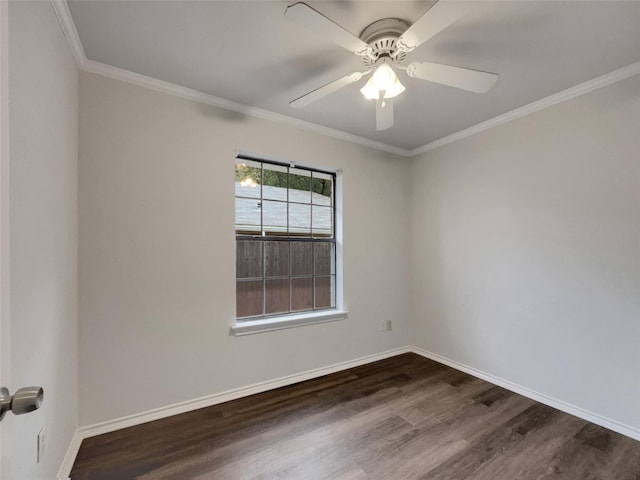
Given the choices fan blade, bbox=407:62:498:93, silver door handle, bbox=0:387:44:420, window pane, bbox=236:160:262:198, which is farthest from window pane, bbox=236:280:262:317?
fan blade, bbox=407:62:498:93

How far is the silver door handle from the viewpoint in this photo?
0.55 metres

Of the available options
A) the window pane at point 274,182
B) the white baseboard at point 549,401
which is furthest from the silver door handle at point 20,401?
the white baseboard at point 549,401

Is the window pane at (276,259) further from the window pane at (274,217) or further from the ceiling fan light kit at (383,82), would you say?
the ceiling fan light kit at (383,82)

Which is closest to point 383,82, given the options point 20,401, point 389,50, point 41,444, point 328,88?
point 389,50

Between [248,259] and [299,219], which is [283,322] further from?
[299,219]

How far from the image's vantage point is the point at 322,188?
10.2ft

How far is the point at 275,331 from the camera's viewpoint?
2578mm

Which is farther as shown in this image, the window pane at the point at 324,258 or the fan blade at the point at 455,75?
the window pane at the point at 324,258

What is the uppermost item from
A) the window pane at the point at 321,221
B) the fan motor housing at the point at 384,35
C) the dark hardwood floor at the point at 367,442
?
the fan motor housing at the point at 384,35

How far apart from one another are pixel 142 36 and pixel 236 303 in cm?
200

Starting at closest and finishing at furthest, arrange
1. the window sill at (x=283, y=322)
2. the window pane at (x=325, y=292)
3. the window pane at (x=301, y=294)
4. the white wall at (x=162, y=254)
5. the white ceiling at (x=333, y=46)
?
the white ceiling at (x=333, y=46), the white wall at (x=162, y=254), the window sill at (x=283, y=322), the window pane at (x=301, y=294), the window pane at (x=325, y=292)

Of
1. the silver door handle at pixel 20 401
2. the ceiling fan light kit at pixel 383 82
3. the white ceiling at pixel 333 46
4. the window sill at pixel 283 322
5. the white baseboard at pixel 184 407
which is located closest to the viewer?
the silver door handle at pixel 20 401

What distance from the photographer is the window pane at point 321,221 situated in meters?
3.05

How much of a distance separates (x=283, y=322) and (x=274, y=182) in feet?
4.49
